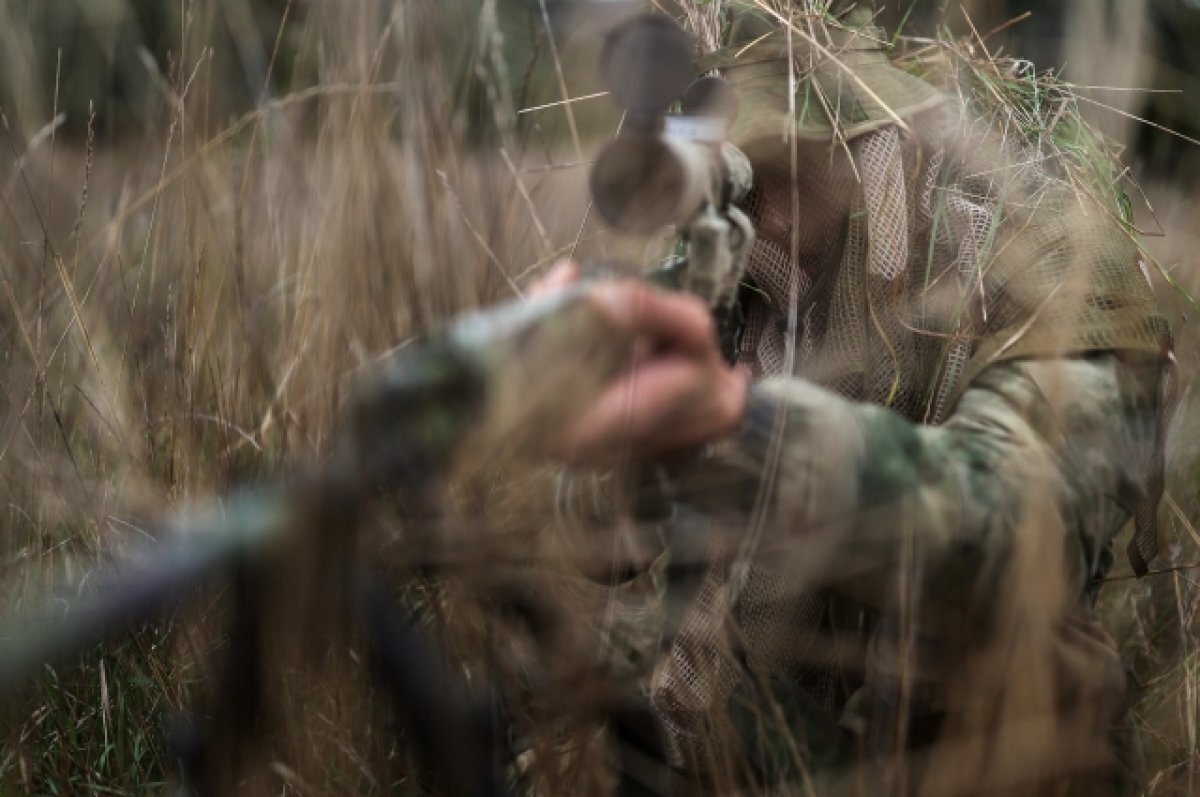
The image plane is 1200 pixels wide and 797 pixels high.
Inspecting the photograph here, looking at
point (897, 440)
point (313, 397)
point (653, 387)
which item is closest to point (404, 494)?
point (653, 387)

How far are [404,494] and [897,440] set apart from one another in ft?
1.36

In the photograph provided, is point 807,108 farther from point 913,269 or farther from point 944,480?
point 944,480

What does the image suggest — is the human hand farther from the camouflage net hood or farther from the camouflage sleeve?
the camouflage net hood

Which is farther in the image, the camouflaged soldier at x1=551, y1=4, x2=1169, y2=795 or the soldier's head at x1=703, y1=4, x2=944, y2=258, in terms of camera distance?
the soldier's head at x1=703, y1=4, x2=944, y2=258

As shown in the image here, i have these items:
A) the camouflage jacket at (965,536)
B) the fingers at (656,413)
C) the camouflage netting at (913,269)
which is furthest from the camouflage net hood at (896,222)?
the fingers at (656,413)

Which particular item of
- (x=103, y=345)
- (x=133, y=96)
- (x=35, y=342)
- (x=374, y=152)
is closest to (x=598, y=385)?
(x=374, y=152)

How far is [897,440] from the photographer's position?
3.02ft

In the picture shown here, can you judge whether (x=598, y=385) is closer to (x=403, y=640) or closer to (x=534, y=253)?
(x=403, y=640)

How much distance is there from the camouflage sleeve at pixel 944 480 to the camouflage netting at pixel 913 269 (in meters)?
0.07

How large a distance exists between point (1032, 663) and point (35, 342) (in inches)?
45.7

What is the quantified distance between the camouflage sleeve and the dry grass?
21 centimetres

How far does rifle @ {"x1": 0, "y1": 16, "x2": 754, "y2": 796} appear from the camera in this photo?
55 centimetres

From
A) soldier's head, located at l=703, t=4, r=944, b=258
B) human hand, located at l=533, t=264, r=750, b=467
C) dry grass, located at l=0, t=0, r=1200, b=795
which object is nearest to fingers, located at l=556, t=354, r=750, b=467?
human hand, located at l=533, t=264, r=750, b=467

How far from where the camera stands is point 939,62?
1.35 m
